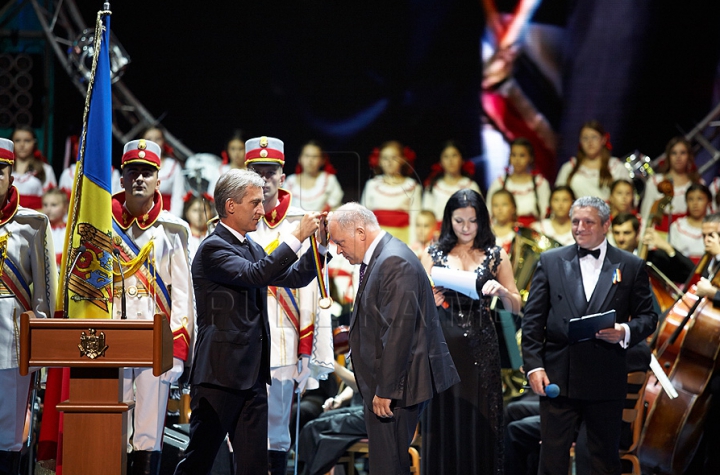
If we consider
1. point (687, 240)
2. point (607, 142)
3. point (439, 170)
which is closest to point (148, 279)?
point (439, 170)

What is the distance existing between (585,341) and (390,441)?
129 cm

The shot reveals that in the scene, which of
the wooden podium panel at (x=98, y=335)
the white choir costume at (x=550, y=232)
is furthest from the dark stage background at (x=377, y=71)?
the wooden podium panel at (x=98, y=335)

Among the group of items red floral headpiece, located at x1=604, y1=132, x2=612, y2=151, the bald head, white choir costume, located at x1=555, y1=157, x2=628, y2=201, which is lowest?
the bald head

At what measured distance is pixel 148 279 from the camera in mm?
3967

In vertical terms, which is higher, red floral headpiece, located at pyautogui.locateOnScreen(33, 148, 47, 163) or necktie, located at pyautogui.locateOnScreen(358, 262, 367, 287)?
red floral headpiece, located at pyautogui.locateOnScreen(33, 148, 47, 163)

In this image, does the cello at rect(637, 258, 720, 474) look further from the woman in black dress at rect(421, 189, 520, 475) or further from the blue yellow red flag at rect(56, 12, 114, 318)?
the blue yellow red flag at rect(56, 12, 114, 318)

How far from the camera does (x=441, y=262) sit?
439 centimetres

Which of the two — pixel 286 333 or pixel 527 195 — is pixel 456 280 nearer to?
pixel 286 333

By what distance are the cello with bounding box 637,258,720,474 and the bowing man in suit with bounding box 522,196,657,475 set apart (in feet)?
2.16

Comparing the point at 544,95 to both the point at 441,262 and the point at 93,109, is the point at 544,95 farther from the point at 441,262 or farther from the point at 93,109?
the point at 93,109

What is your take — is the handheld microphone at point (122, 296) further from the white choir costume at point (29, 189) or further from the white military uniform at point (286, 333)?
the white choir costume at point (29, 189)

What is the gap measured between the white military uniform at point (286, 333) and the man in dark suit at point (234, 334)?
625 mm

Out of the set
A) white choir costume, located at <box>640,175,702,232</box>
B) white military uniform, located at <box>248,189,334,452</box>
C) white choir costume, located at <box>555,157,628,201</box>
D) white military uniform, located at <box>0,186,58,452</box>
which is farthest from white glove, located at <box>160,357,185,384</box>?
white choir costume, located at <box>640,175,702,232</box>

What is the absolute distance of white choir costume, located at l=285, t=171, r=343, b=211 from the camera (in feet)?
19.6
